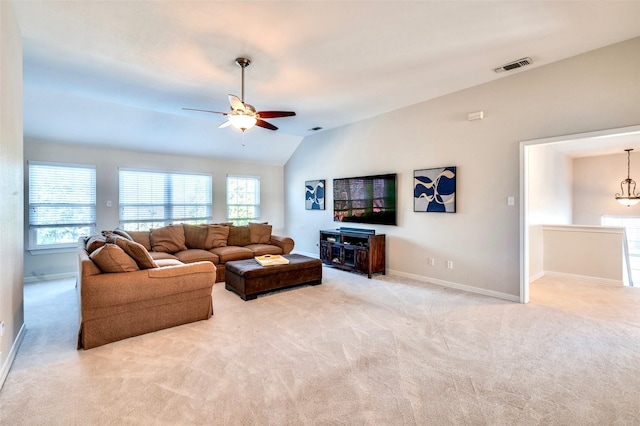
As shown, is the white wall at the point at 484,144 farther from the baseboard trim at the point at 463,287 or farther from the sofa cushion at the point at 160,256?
the sofa cushion at the point at 160,256

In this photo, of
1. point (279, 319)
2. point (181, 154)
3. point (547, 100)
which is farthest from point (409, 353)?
point (181, 154)

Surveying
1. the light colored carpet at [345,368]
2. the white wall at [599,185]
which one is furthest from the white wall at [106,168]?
the white wall at [599,185]

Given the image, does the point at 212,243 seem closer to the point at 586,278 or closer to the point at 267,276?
the point at 267,276

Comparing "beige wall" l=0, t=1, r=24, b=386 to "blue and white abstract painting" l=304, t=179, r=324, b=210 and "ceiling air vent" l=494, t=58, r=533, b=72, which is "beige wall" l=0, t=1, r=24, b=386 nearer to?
"ceiling air vent" l=494, t=58, r=533, b=72

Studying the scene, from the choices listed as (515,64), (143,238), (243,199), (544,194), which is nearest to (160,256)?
(143,238)

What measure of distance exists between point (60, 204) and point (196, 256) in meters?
2.77

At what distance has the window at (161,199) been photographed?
19.8 feet

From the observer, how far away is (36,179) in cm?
509

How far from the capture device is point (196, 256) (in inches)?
190

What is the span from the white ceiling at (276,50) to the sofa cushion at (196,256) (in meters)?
2.43

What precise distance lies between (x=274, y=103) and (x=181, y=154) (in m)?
2.93

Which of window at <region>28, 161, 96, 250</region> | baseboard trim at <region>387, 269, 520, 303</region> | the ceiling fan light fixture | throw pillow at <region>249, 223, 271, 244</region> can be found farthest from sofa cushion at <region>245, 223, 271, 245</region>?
the ceiling fan light fixture

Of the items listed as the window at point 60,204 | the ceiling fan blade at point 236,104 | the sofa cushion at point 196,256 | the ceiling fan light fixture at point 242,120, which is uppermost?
the ceiling fan blade at point 236,104

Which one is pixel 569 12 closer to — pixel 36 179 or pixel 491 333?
pixel 491 333
